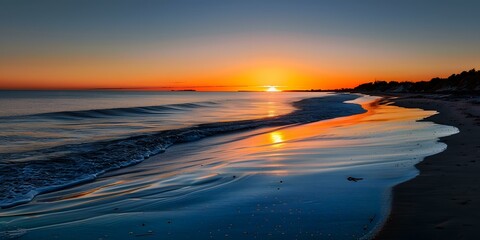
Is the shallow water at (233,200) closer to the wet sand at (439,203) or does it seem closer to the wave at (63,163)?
the wet sand at (439,203)

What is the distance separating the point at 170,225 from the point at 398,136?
11.3m

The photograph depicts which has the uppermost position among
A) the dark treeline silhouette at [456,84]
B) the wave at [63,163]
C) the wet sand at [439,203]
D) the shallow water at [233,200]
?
the dark treeline silhouette at [456,84]

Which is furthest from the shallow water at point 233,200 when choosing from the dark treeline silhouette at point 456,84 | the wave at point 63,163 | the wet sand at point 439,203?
the dark treeline silhouette at point 456,84

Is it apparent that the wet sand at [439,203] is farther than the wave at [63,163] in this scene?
No

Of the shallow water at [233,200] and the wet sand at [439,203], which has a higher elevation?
the wet sand at [439,203]

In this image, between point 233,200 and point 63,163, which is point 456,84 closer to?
point 63,163

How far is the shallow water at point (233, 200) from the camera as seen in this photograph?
15.7ft

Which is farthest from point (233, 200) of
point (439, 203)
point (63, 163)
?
point (63, 163)

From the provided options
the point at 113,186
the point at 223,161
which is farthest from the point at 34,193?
the point at 223,161

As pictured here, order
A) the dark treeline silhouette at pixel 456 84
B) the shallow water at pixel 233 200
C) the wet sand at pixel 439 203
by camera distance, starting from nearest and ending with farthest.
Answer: the wet sand at pixel 439 203 → the shallow water at pixel 233 200 → the dark treeline silhouette at pixel 456 84

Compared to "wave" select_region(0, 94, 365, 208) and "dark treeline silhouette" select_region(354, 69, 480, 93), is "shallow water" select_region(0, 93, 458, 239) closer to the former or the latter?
"wave" select_region(0, 94, 365, 208)

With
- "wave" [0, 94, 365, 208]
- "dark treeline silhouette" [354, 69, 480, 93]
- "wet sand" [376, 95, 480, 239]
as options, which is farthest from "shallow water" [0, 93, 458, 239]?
"dark treeline silhouette" [354, 69, 480, 93]

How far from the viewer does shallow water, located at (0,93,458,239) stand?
15.7 feet

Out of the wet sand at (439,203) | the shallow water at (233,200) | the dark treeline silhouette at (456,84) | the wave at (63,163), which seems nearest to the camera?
the wet sand at (439,203)
